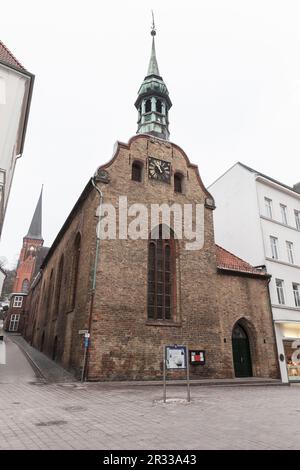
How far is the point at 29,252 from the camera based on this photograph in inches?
2785

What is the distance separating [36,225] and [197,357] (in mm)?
67510

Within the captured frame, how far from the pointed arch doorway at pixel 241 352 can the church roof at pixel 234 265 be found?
318 centimetres

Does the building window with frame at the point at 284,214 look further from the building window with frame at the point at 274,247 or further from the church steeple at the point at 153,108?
the church steeple at the point at 153,108

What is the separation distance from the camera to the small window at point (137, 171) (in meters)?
17.3

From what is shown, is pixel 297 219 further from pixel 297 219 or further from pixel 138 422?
pixel 138 422

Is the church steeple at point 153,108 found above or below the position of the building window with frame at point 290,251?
above

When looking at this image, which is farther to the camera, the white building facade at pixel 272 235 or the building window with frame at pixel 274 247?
the building window with frame at pixel 274 247

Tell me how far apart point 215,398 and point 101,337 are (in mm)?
5325

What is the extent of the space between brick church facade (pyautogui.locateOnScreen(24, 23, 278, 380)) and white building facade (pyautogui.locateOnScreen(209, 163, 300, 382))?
3.97 ft

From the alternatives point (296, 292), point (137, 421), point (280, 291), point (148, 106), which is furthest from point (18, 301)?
point (137, 421)

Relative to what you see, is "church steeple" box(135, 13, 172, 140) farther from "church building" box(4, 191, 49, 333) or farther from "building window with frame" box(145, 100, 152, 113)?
"church building" box(4, 191, 49, 333)

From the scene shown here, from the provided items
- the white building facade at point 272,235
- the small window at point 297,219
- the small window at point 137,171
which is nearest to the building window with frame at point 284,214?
the white building facade at point 272,235

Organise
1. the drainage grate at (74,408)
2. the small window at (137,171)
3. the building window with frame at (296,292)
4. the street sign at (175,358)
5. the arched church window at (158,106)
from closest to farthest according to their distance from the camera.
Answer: the drainage grate at (74,408) → the street sign at (175,358) → the small window at (137,171) → the building window with frame at (296,292) → the arched church window at (158,106)

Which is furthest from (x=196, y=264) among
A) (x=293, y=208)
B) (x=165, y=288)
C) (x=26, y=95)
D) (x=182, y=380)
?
(x=26, y=95)
